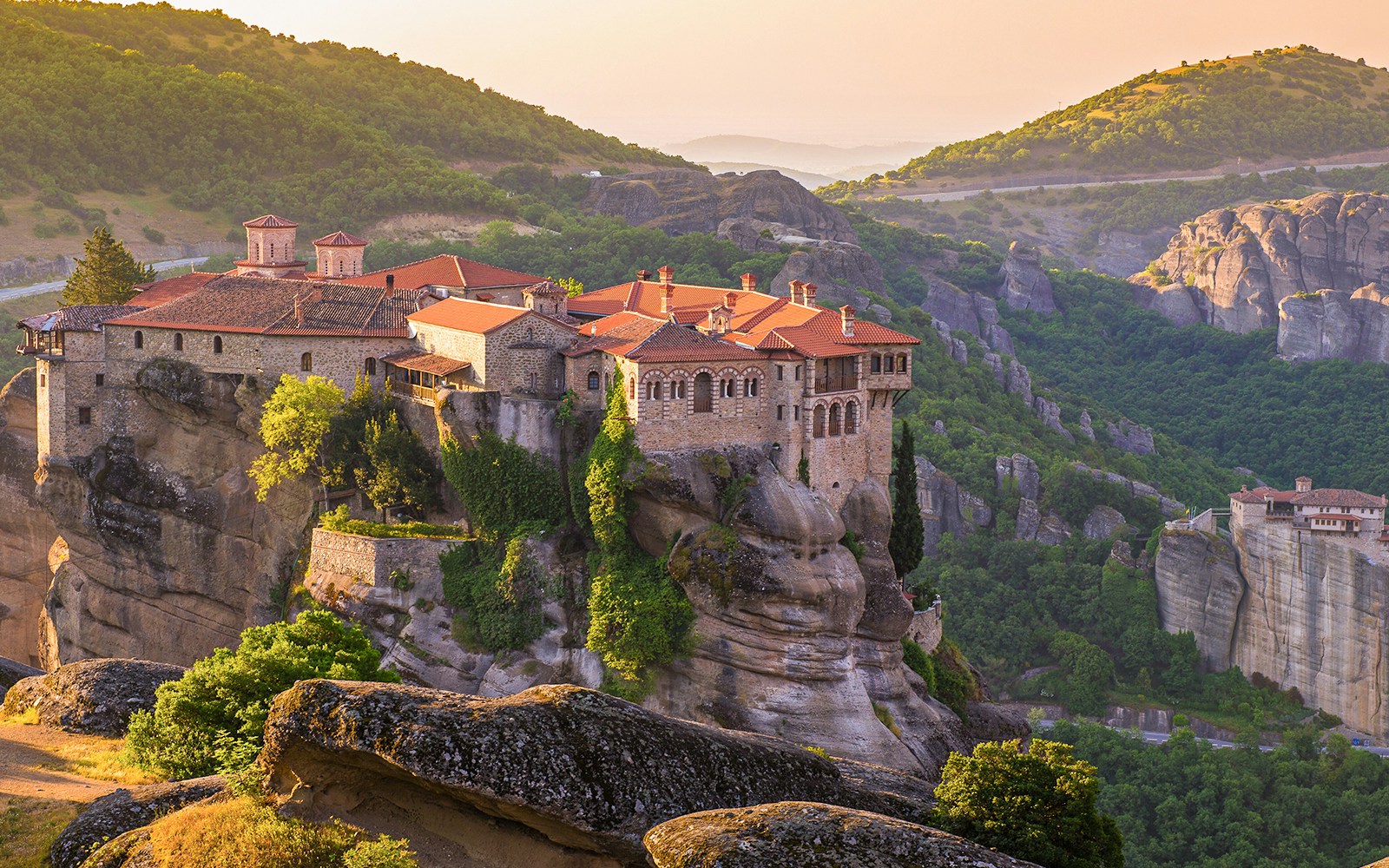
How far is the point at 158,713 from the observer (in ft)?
99.2

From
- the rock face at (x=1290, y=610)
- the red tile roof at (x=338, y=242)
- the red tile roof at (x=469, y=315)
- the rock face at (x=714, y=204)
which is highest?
the rock face at (x=714, y=204)

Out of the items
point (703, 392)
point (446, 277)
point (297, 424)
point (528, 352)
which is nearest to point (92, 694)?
point (297, 424)

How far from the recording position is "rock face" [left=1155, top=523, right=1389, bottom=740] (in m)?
84.1

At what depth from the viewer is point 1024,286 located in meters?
156

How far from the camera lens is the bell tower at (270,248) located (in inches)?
2527

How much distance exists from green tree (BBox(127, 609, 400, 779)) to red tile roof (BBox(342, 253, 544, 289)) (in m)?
27.7

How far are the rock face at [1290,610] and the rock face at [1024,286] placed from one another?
67.4 m

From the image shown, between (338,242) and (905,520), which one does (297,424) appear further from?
(905,520)

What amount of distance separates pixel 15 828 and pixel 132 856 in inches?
143

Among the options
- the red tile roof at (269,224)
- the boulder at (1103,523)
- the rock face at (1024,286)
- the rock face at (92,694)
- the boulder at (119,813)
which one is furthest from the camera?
the rock face at (1024,286)

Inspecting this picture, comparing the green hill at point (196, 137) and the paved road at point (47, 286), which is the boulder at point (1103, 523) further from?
the paved road at point (47, 286)

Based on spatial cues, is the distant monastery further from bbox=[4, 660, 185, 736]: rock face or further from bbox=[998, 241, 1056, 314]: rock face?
bbox=[998, 241, 1056, 314]: rock face

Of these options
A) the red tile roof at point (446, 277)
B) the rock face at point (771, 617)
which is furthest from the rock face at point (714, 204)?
the rock face at point (771, 617)

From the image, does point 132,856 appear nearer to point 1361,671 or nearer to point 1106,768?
point 1106,768
